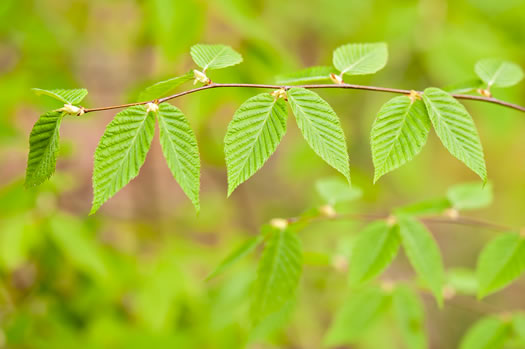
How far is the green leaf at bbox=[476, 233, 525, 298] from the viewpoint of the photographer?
113 centimetres

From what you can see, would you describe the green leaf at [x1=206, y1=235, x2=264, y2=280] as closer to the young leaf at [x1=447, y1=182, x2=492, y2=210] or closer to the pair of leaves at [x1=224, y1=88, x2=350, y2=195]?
the pair of leaves at [x1=224, y1=88, x2=350, y2=195]

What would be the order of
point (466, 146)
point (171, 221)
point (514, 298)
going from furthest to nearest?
point (514, 298) < point (171, 221) < point (466, 146)

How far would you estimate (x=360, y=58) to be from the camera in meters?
1.05

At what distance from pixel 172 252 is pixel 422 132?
153 cm

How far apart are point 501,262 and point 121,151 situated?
2.99 feet

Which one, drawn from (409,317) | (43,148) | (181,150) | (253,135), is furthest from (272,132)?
(409,317)

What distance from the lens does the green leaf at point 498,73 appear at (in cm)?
109

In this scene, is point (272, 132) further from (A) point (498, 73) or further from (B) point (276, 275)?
(A) point (498, 73)

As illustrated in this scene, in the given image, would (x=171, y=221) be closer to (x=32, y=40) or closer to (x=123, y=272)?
(x=123, y=272)

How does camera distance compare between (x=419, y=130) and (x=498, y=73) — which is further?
(x=498, y=73)

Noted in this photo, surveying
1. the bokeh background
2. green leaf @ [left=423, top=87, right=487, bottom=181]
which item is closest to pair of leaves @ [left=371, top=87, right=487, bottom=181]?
green leaf @ [left=423, top=87, right=487, bottom=181]

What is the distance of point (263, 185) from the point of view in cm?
414

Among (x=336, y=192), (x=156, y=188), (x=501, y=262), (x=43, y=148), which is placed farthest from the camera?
(x=156, y=188)

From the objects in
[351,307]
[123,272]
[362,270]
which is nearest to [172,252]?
[123,272]
